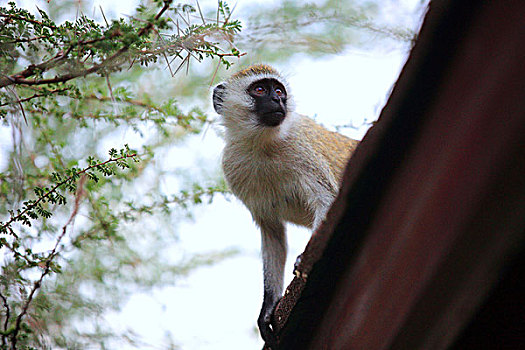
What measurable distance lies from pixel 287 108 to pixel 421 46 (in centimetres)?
265

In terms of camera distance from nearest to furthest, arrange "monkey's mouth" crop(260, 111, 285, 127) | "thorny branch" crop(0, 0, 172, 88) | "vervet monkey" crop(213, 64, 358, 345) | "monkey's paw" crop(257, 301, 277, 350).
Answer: "thorny branch" crop(0, 0, 172, 88) → "monkey's paw" crop(257, 301, 277, 350) → "vervet monkey" crop(213, 64, 358, 345) → "monkey's mouth" crop(260, 111, 285, 127)

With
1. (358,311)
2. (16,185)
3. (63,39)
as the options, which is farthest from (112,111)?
(358,311)

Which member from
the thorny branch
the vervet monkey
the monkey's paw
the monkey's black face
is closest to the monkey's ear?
the vervet monkey

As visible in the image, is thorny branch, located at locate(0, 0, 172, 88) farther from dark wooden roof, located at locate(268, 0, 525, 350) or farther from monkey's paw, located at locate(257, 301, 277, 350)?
monkey's paw, located at locate(257, 301, 277, 350)

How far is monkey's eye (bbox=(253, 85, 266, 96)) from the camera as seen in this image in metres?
3.91

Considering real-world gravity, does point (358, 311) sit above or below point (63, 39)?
below

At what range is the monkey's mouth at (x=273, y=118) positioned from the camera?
3.55 m

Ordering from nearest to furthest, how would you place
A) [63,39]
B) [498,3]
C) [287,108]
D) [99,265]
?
[498,3]
[63,39]
[99,265]
[287,108]

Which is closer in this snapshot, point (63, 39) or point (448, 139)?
point (448, 139)

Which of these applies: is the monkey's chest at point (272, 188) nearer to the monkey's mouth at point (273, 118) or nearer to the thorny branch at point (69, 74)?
the monkey's mouth at point (273, 118)

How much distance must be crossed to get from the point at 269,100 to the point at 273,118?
0.26 m

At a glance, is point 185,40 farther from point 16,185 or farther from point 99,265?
point 99,265

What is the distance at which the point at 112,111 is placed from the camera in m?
2.71

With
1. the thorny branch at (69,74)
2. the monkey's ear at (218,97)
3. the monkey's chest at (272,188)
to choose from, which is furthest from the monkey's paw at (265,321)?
the thorny branch at (69,74)
